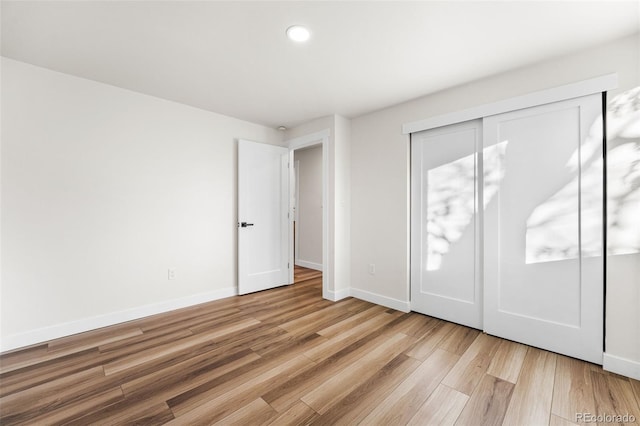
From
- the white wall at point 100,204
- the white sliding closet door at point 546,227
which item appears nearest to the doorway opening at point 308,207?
the white wall at point 100,204

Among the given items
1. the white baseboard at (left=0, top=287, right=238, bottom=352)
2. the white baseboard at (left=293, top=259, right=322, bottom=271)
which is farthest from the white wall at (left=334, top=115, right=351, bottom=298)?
the white baseboard at (left=293, top=259, right=322, bottom=271)

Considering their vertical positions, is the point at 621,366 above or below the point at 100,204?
below

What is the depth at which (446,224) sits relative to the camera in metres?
2.88

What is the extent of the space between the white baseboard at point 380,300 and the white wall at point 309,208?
1.84 metres

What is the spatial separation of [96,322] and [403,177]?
364 centimetres

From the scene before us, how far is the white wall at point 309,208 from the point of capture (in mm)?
5477

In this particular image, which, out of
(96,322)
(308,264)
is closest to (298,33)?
(96,322)

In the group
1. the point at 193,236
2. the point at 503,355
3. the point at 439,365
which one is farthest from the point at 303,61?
the point at 503,355

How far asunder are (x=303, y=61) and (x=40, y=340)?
343 centimetres

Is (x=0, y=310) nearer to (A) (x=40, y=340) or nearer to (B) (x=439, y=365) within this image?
(A) (x=40, y=340)

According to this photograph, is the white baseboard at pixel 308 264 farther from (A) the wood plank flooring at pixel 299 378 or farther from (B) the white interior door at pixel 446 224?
(A) the wood plank flooring at pixel 299 378

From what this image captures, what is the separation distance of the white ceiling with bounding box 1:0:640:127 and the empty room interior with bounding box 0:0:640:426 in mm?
19

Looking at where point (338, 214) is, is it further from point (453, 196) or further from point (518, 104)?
point (518, 104)

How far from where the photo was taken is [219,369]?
6.53 feet
